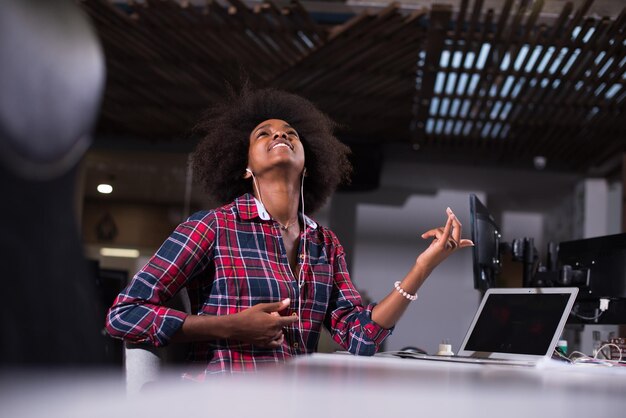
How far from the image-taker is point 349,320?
228 centimetres

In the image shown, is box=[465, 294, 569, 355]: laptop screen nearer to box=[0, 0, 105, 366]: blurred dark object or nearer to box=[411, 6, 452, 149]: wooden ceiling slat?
box=[411, 6, 452, 149]: wooden ceiling slat

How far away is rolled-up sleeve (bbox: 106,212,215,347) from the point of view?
185 centimetres

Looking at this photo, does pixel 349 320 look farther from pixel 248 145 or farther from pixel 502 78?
pixel 502 78

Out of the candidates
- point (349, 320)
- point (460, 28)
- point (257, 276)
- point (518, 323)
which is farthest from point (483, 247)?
point (460, 28)

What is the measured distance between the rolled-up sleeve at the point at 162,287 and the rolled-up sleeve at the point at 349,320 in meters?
0.47

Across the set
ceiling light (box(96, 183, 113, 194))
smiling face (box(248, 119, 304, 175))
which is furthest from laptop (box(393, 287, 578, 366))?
ceiling light (box(96, 183, 113, 194))

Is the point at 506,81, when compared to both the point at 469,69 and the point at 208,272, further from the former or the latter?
the point at 208,272

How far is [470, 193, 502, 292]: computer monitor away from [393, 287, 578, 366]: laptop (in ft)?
1.21

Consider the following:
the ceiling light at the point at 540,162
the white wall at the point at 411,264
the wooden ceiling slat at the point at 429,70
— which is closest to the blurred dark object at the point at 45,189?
the wooden ceiling slat at the point at 429,70

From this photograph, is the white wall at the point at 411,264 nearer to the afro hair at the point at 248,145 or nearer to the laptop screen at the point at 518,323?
the afro hair at the point at 248,145

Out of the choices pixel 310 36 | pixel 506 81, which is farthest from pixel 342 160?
pixel 506 81

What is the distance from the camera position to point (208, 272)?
85.0 inches

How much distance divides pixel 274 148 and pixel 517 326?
0.91 metres

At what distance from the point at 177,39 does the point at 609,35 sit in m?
2.62
